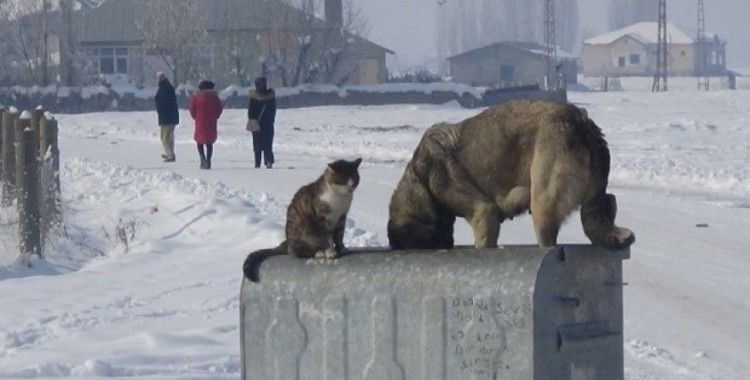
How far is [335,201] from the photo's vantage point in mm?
6051

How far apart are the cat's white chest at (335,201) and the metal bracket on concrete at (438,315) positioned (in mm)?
201

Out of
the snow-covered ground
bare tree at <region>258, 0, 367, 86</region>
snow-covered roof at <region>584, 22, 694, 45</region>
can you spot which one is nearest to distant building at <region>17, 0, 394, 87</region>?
bare tree at <region>258, 0, 367, 86</region>

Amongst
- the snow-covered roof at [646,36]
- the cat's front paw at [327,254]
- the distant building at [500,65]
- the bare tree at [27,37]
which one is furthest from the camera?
the snow-covered roof at [646,36]

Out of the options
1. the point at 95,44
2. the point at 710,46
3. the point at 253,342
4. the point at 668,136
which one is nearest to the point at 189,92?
the point at 95,44

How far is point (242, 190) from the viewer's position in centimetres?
2038

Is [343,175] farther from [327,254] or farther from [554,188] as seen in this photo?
[554,188]

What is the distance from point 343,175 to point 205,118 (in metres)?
20.1

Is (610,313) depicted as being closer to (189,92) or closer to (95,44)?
(189,92)

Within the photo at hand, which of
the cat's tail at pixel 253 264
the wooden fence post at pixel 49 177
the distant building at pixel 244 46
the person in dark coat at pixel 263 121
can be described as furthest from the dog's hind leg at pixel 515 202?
the distant building at pixel 244 46

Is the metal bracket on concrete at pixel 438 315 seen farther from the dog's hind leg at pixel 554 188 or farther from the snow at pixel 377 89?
the snow at pixel 377 89

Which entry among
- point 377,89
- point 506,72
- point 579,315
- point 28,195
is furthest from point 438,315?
point 506,72

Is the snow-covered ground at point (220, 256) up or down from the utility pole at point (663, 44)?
down

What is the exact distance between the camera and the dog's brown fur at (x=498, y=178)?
227 inches

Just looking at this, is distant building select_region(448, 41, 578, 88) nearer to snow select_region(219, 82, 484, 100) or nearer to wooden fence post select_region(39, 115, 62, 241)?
snow select_region(219, 82, 484, 100)
